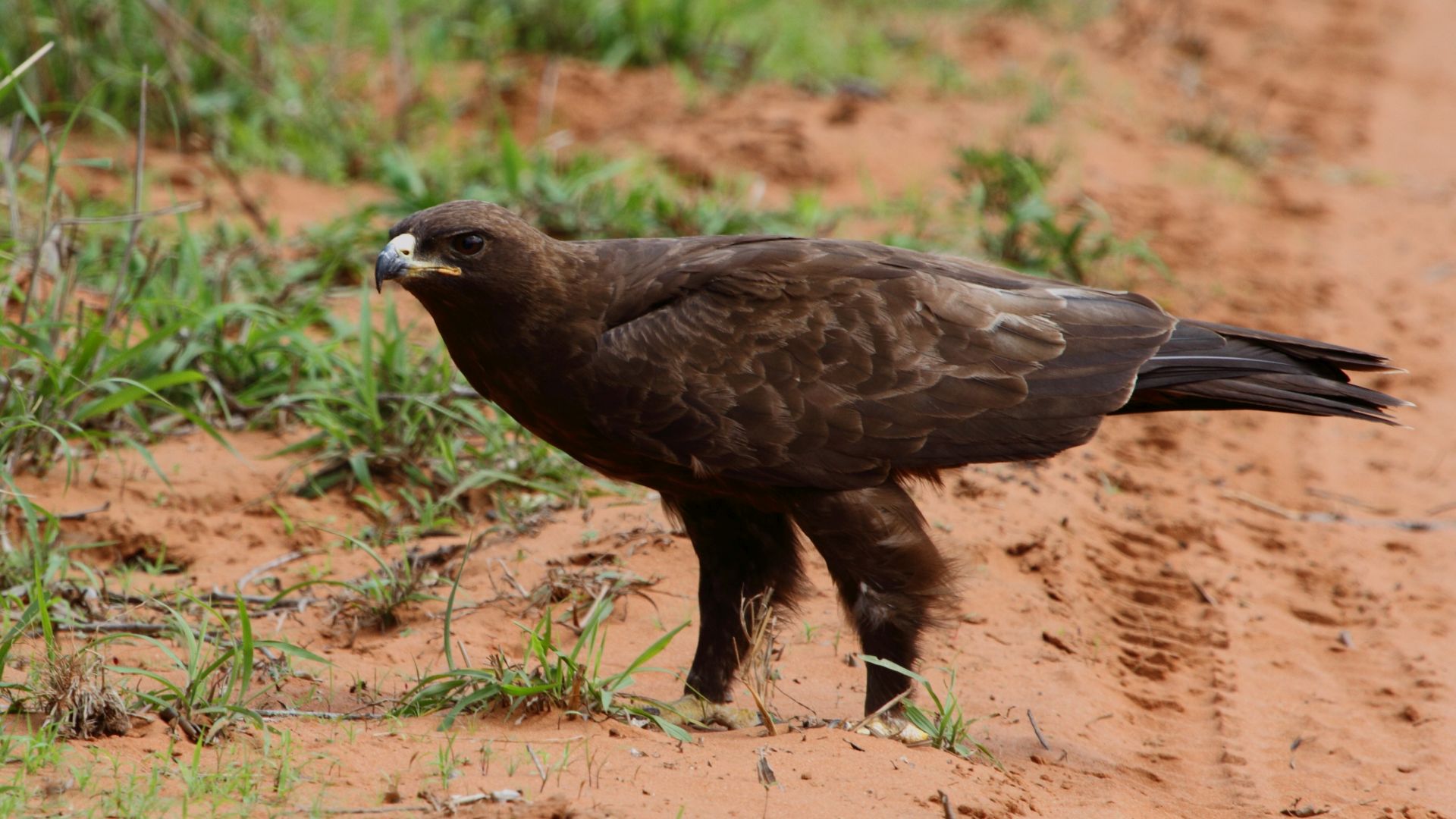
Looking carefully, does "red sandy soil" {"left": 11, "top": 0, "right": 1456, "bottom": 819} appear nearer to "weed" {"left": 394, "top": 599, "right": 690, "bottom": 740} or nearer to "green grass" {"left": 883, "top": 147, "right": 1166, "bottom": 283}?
"weed" {"left": 394, "top": 599, "right": 690, "bottom": 740}

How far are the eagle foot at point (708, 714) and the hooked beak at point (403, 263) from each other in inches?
52.8

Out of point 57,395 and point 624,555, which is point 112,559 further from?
point 624,555

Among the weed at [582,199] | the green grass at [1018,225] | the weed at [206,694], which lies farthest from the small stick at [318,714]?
the green grass at [1018,225]

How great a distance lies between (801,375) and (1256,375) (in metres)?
1.32

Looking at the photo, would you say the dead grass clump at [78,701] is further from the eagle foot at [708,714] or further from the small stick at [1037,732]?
the small stick at [1037,732]

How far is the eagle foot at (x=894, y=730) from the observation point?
406 cm

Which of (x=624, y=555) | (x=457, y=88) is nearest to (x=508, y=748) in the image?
(x=624, y=555)

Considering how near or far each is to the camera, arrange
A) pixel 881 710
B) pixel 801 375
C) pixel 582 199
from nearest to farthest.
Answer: pixel 881 710
pixel 801 375
pixel 582 199

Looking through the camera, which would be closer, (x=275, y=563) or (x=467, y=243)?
(x=467, y=243)

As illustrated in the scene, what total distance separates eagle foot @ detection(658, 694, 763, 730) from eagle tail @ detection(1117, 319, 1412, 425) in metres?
1.40

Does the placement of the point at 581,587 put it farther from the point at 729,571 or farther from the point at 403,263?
the point at 403,263

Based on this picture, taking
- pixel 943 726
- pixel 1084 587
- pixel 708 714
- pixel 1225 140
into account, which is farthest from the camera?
pixel 1225 140

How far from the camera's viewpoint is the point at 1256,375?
174 inches

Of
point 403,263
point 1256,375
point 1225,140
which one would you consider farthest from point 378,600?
point 1225,140
